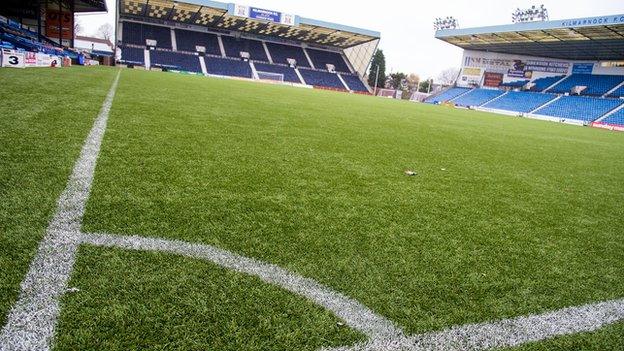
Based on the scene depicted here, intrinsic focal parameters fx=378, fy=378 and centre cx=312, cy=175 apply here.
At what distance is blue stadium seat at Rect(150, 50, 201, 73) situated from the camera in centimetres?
4312

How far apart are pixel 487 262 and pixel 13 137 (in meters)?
4.35

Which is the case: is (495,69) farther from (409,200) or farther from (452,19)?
(409,200)

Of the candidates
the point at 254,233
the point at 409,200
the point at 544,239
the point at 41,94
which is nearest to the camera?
the point at 254,233

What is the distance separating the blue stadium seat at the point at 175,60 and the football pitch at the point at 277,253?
42366 mm

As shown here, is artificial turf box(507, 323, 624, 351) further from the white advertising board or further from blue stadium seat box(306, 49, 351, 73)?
blue stadium seat box(306, 49, 351, 73)

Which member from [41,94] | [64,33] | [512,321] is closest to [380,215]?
[512,321]

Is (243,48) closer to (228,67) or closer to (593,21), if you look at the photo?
(228,67)

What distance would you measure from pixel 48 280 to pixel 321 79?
51743 mm

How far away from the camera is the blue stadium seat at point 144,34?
44.3 metres

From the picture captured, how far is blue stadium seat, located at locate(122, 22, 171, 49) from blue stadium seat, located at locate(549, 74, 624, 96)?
1718 inches

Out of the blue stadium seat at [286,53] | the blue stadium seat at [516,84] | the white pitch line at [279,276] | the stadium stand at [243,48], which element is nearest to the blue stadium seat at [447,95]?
the blue stadium seat at [516,84]

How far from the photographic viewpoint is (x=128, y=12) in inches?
1736

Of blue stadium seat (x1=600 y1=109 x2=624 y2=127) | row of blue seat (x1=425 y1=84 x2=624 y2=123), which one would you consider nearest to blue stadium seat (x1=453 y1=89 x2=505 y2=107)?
row of blue seat (x1=425 y1=84 x2=624 y2=123)

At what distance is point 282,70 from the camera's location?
50500 millimetres
